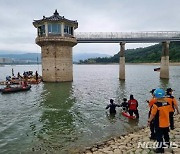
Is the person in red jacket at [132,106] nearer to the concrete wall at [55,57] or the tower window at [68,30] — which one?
the concrete wall at [55,57]

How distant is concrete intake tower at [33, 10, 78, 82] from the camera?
138 feet

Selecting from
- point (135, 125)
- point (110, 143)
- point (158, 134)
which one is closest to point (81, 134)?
point (110, 143)

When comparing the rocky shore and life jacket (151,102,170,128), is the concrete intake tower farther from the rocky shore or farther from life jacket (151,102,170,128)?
life jacket (151,102,170,128)

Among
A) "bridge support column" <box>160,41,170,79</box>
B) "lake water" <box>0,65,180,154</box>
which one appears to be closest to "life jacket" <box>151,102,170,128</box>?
"lake water" <box>0,65,180,154</box>

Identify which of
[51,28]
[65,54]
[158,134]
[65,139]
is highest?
[51,28]

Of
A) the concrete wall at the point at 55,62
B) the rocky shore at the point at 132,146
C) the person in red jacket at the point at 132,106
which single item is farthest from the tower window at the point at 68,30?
the rocky shore at the point at 132,146

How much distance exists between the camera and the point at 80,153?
10594mm

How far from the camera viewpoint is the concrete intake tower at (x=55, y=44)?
4206 cm

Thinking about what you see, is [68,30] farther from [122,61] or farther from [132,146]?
[132,146]

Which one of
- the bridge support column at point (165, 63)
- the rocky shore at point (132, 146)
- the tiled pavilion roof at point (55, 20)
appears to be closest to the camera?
the rocky shore at point (132, 146)

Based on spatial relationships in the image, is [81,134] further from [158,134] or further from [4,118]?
[4,118]

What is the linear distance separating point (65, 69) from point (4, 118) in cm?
2601

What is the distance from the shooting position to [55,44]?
42500 mm

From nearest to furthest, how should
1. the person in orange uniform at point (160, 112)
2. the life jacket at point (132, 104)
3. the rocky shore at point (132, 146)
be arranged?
the person in orange uniform at point (160, 112)
the rocky shore at point (132, 146)
the life jacket at point (132, 104)
